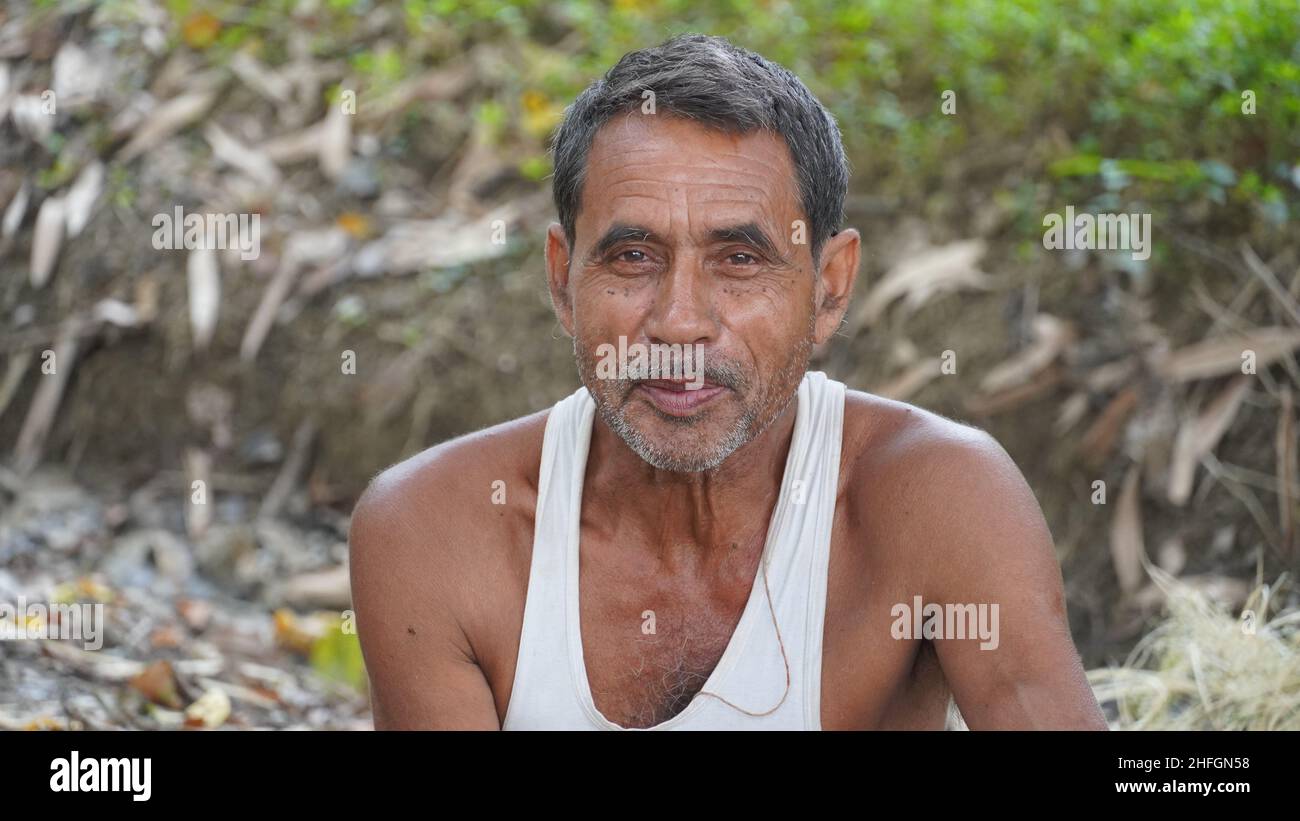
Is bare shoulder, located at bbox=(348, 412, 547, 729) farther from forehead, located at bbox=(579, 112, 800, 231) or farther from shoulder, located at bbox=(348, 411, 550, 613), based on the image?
forehead, located at bbox=(579, 112, 800, 231)

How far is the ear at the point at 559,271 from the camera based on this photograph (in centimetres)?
326

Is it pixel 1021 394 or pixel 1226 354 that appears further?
pixel 1021 394

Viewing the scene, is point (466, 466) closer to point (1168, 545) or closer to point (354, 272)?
point (1168, 545)

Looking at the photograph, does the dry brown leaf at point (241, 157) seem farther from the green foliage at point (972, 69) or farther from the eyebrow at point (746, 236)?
the eyebrow at point (746, 236)

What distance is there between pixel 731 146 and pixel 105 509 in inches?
162

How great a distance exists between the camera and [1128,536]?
5066mm

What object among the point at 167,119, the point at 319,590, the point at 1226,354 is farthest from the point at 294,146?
the point at 1226,354

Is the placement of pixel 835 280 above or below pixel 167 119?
below

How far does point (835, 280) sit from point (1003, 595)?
2.68 feet

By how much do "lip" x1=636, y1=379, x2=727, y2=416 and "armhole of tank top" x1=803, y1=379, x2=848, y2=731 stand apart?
38 centimetres

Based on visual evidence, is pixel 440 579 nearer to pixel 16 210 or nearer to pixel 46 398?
pixel 46 398

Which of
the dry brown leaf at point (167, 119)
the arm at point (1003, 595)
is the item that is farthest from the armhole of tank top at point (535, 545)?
the dry brown leaf at point (167, 119)

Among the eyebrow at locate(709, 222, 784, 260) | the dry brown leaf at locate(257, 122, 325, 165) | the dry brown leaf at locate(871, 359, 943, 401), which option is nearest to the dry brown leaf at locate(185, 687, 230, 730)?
the eyebrow at locate(709, 222, 784, 260)
